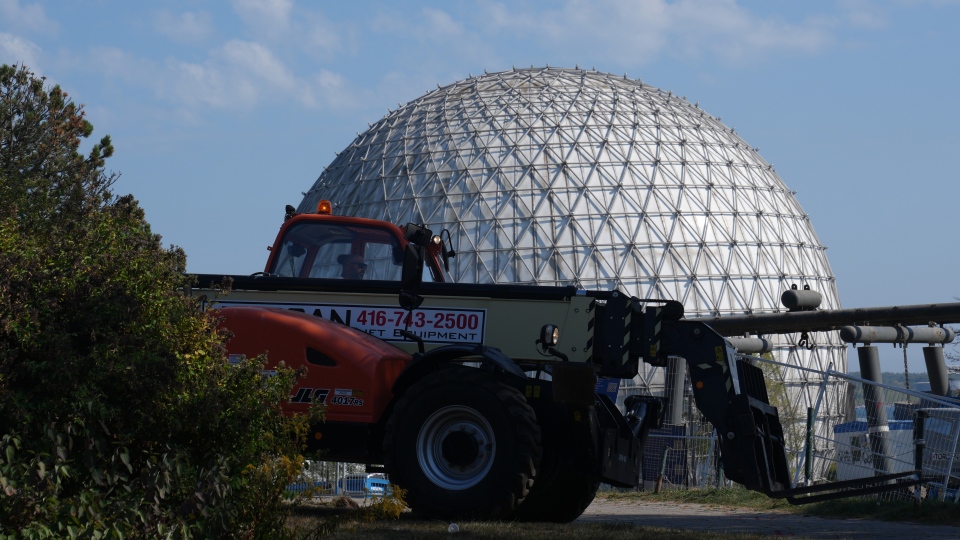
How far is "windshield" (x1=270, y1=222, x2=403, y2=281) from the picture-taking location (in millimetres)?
11992

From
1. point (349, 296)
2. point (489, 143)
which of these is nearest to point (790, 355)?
point (489, 143)

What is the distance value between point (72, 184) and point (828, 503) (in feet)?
73.5

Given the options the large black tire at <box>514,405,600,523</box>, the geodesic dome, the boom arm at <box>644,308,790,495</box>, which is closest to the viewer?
the large black tire at <box>514,405,600,523</box>

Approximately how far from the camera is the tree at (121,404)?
6637 mm

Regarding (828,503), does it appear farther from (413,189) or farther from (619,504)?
(413,189)

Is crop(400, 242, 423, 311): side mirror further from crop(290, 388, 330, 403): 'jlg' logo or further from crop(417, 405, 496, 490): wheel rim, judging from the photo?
crop(417, 405, 496, 490): wheel rim

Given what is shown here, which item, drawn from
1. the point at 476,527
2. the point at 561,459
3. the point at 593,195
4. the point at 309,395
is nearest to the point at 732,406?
the point at 561,459

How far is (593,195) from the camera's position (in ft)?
152

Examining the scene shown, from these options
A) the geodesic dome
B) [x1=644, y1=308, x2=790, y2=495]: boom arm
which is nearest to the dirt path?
[x1=644, y1=308, x2=790, y2=495]: boom arm

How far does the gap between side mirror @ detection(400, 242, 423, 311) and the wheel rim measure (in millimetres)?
1235

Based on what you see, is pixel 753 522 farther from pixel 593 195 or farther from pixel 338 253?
pixel 593 195

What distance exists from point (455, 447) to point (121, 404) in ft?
12.1

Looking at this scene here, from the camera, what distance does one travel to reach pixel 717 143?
2094 inches

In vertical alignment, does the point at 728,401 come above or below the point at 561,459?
above
